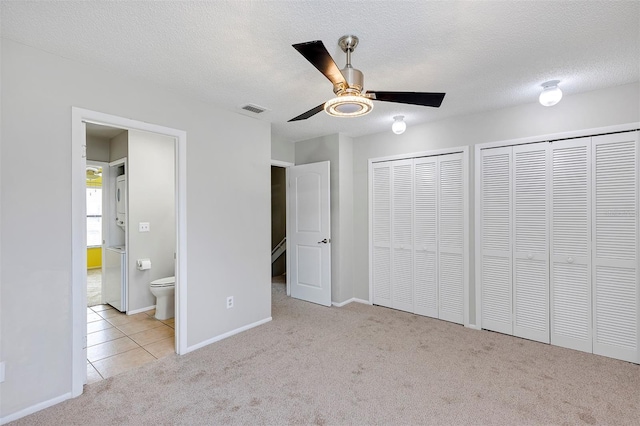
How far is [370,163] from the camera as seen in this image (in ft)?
14.4

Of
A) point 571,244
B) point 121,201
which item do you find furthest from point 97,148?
point 571,244

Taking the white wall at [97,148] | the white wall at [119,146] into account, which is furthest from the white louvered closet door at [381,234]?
the white wall at [97,148]

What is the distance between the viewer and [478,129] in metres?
3.50

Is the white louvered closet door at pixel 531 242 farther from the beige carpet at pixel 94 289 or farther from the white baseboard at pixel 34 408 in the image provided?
the beige carpet at pixel 94 289

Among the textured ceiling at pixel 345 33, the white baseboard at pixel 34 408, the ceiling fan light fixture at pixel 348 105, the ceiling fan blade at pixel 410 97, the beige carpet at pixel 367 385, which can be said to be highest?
the textured ceiling at pixel 345 33

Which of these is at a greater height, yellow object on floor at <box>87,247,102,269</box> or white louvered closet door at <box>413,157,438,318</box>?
white louvered closet door at <box>413,157,438,318</box>

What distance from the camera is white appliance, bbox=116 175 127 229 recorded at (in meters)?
4.25

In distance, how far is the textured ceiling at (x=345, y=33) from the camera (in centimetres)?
171

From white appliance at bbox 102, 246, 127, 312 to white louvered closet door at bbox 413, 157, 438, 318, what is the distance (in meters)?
3.75

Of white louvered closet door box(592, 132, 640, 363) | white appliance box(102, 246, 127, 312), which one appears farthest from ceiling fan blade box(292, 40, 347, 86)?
white appliance box(102, 246, 127, 312)

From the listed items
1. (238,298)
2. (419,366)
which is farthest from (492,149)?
(238,298)

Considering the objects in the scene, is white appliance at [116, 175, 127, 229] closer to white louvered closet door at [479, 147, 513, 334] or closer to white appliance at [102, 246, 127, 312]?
white appliance at [102, 246, 127, 312]

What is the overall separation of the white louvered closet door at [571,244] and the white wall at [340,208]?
7.70 ft

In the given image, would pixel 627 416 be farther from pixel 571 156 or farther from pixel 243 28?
pixel 243 28
